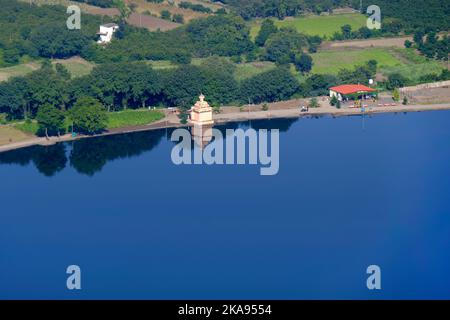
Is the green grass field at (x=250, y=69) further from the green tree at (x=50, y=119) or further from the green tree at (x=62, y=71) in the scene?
the green tree at (x=50, y=119)

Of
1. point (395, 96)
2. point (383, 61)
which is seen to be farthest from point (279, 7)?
point (395, 96)

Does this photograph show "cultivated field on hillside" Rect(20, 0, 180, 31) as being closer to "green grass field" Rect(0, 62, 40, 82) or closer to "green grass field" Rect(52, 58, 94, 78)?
"green grass field" Rect(52, 58, 94, 78)

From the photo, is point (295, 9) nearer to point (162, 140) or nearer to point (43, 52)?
point (43, 52)

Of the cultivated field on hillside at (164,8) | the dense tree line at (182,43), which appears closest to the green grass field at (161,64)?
the dense tree line at (182,43)

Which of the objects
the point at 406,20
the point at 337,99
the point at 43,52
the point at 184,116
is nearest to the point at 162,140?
the point at 184,116

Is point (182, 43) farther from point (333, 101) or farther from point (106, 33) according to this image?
point (333, 101)

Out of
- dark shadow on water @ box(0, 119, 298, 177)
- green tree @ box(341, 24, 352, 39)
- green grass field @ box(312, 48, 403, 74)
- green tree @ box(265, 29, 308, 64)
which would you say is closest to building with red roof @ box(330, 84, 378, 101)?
green grass field @ box(312, 48, 403, 74)

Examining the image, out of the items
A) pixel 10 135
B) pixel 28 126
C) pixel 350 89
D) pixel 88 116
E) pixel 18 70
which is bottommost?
pixel 10 135
